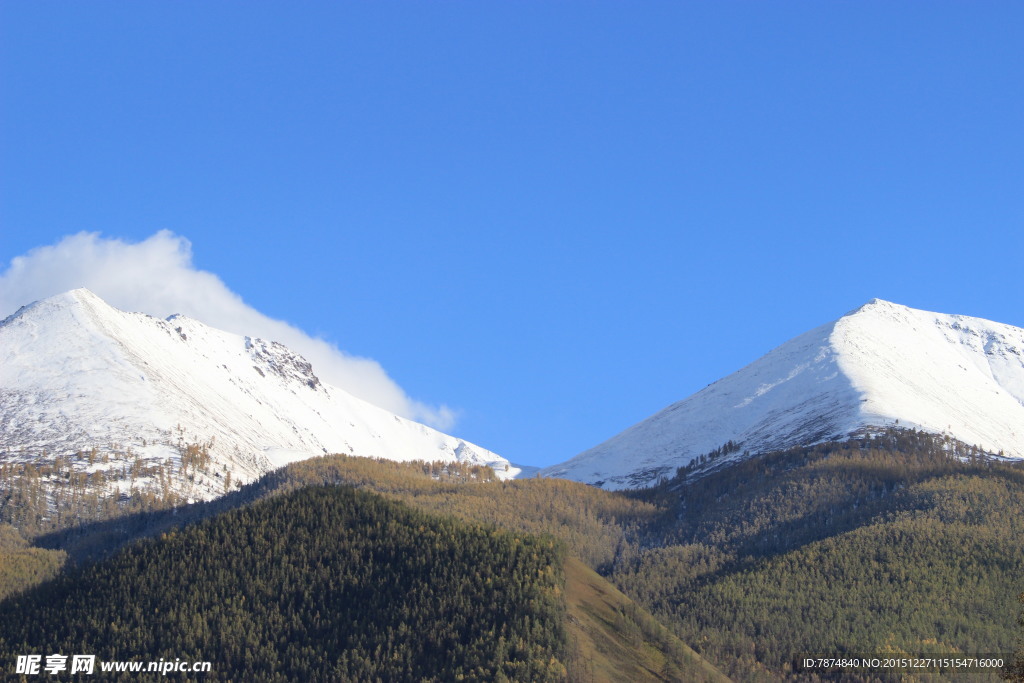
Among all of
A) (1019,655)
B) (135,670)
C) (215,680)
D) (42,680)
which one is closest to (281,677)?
(215,680)

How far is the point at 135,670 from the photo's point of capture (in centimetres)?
19975

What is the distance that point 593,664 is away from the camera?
648 ft

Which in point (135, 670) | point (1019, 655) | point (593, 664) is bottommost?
point (1019, 655)

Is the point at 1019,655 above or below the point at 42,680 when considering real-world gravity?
below

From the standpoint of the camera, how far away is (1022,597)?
8475 centimetres

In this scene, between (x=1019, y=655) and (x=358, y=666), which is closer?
(x=1019, y=655)

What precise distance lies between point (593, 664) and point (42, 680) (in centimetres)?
9061

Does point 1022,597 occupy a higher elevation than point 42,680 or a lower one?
lower

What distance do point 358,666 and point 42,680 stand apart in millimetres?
51858

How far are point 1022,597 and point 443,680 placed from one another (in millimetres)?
123885

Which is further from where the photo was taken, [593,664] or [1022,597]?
[593,664]

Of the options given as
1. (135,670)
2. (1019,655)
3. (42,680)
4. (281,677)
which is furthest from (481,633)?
(1019,655)

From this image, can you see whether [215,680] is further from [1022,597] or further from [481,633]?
[1022,597]

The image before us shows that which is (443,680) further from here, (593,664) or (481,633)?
(593,664)
